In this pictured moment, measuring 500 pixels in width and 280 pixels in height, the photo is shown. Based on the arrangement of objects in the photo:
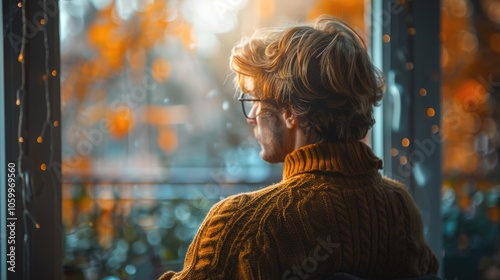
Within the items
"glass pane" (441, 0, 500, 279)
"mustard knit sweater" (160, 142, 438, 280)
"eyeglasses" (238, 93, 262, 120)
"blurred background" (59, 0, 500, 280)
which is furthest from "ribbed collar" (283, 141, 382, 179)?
"glass pane" (441, 0, 500, 279)

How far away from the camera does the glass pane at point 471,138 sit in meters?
2.56

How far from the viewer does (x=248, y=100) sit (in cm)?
141

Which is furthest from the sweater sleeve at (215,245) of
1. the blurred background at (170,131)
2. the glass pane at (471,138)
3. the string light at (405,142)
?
the glass pane at (471,138)


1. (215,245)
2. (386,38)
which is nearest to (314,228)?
(215,245)

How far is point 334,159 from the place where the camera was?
1.33 meters

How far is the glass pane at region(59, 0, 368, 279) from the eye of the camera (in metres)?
2.03

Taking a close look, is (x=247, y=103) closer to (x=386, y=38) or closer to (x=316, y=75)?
(x=316, y=75)

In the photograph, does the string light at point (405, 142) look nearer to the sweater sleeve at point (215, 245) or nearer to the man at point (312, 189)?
the man at point (312, 189)

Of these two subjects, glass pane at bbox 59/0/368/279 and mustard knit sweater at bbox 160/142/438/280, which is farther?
glass pane at bbox 59/0/368/279

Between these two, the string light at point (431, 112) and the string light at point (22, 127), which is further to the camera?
the string light at point (431, 112)

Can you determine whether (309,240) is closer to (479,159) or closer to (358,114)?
(358,114)

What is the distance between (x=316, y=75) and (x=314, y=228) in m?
0.33

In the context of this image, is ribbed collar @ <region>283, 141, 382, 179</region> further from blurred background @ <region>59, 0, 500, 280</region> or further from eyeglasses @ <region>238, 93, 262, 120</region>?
blurred background @ <region>59, 0, 500, 280</region>

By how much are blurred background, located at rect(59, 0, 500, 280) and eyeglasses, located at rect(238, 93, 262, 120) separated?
36 centimetres
